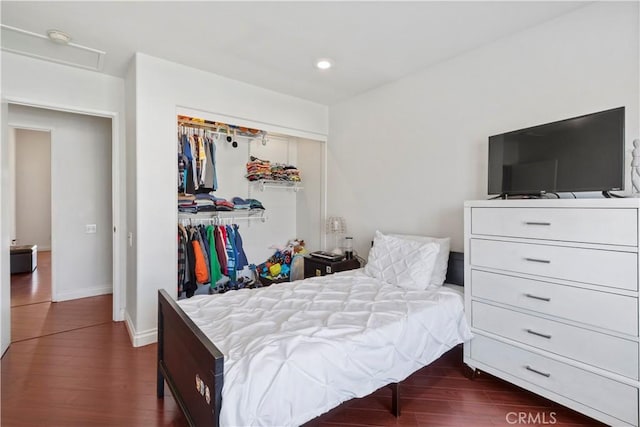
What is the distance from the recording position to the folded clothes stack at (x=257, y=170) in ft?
13.8

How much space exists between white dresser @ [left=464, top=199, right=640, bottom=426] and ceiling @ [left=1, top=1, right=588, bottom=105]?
1.36 meters

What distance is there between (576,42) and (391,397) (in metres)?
2.71

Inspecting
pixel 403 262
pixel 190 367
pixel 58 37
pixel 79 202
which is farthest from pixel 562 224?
pixel 79 202

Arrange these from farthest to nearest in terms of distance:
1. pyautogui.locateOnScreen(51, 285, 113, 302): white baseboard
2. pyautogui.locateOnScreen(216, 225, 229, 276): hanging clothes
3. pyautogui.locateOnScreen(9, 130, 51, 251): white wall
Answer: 1. pyautogui.locateOnScreen(9, 130, 51, 251): white wall
2. pyautogui.locateOnScreen(51, 285, 113, 302): white baseboard
3. pyautogui.locateOnScreen(216, 225, 229, 276): hanging clothes

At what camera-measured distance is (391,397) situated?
205cm

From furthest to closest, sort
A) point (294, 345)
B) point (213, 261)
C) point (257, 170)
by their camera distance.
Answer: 1. point (257, 170)
2. point (213, 261)
3. point (294, 345)

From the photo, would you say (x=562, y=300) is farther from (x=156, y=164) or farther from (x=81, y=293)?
(x=81, y=293)

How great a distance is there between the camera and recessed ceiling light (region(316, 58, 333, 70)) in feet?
9.34

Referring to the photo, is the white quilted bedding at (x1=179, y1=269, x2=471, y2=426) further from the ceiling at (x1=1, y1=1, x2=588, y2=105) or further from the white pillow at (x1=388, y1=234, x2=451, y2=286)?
the ceiling at (x1=1, y1=1, x2=588, y2=105)

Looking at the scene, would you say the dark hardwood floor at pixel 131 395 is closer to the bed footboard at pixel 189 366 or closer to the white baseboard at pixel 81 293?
the bed footboard at pixel 189 366

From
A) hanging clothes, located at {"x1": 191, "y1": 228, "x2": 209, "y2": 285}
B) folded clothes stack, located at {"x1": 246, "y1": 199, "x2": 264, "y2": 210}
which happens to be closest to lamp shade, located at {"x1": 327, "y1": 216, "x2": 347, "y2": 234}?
folded clothes stack, located at {"x1": 246, "y1": 199, "x2": 264, "y2": 210}

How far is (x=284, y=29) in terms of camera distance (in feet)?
7.72

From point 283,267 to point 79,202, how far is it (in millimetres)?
2844

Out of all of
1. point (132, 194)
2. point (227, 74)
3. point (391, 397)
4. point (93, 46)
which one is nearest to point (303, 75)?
point (227, 74)
